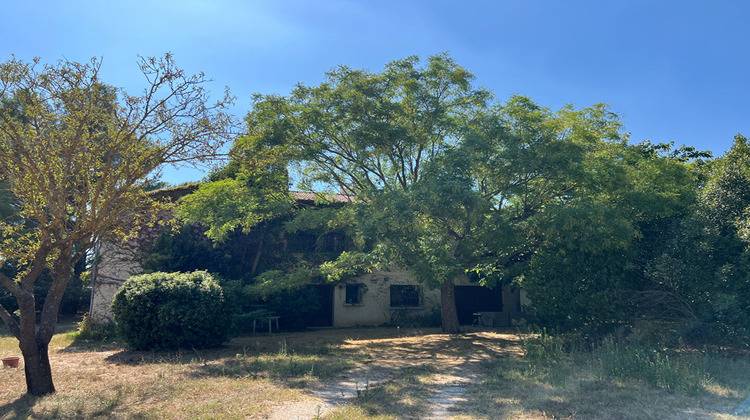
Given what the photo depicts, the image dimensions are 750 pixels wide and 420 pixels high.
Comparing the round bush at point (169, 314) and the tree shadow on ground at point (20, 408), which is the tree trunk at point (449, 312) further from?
the tree shadow on ground at point (20, 408)

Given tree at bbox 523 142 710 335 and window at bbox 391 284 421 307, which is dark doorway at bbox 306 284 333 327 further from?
tree at bbox 523 142 710 335

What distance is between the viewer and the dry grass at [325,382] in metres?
6.91

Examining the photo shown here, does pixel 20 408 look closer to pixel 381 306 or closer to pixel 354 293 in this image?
pixel 354 293

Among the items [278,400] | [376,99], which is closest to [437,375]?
[278,400]

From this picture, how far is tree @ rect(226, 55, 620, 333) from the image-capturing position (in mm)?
12609

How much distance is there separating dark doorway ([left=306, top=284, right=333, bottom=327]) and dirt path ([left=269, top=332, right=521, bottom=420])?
4908 millimetres

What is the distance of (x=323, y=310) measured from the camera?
2108 cm

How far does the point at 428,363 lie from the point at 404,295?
1039 cm

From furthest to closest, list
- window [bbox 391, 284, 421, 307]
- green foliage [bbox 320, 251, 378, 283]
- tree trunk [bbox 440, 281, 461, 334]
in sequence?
window [bbox 391, 284, 421, 307], tree trunk [bbox 440, 281, 461, 334], green foliage [bbox 320, 251, 378, 283]

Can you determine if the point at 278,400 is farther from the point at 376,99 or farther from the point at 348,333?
the point at 348,333

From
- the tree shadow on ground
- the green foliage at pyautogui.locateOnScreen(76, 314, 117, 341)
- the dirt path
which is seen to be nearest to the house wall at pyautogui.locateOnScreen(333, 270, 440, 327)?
the dirt path

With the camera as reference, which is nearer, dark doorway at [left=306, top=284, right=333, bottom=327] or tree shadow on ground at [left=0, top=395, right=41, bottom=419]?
tree shadow on ground at [left=0, top=395, right=41, bottom=419]

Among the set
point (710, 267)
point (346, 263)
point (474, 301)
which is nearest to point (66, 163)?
point (346, 263)

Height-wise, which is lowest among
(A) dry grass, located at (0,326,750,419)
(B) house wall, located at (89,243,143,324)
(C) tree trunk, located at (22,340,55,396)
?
(A) dry grass, located at (0,326,750,419)
